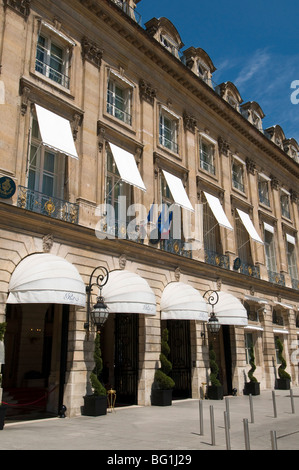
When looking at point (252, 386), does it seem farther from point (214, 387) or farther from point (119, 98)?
point (119, 98)

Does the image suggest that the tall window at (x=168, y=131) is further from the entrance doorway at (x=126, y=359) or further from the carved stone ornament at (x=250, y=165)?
the entrance doorway at (x=126, y=359)

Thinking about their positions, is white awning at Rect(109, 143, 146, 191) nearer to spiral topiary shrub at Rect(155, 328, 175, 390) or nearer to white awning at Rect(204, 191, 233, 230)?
white awning at Rect(204, 191, 233, 230)

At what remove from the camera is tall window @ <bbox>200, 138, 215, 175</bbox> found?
82.1ft

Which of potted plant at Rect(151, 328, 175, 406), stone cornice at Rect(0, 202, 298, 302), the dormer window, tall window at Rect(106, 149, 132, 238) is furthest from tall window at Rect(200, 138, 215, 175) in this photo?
potted plant at Rect(151, 328, 175, 406)

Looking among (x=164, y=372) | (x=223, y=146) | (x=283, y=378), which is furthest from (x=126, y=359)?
(x=223, y=146)

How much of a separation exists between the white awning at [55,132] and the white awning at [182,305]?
7075mm

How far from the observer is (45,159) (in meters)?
16.2

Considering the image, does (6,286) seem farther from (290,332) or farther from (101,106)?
(290,332)

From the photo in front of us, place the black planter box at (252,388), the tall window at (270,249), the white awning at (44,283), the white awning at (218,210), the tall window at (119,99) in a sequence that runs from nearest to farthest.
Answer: the white awning at (44,283) → the tall window at (119,99) → the black planter box at (252,388) → the white awning at (218,210) → the tall window at (270,249)

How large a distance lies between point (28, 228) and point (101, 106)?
695 centimetres

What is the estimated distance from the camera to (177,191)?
802 inches

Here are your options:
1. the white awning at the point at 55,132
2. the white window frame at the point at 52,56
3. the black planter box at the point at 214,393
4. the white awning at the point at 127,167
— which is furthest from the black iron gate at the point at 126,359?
the white window frame at the point at 52,56

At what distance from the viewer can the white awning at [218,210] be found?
2259 cm

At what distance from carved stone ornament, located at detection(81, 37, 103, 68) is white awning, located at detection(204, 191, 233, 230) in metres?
8.74
